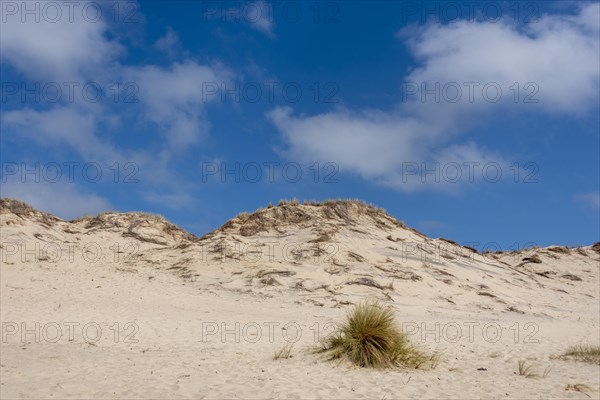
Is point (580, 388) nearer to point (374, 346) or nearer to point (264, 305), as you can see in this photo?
point (374, 346)

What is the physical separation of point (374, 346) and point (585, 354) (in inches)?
244

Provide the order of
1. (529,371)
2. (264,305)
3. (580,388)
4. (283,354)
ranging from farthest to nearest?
(264,305) → (283,354) → (529,371) → (580,388)

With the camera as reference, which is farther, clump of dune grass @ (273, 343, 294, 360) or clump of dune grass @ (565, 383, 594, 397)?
clump of dune grass @ (273, 343, 294, 360)

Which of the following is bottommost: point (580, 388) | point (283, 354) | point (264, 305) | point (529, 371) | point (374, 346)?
point (580, 388)

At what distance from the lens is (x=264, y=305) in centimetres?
1828

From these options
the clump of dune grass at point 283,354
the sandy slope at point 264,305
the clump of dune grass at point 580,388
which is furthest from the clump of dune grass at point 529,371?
the clump of dune grass at point 283,354

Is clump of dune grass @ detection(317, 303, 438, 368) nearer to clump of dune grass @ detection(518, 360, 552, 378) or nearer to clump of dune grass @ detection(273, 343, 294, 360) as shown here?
clump of dune grass @ detection(273, 343, 294, 360)

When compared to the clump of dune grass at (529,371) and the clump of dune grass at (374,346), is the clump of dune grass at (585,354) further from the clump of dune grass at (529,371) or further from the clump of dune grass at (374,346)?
the clump of dune grass at (374,346)

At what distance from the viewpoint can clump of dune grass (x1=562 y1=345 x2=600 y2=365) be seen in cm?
1288

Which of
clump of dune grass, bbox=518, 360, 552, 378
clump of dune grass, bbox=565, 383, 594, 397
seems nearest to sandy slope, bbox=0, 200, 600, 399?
clump of dune grass, bbox=518, 360, 552, 378

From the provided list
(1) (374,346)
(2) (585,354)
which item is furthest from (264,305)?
(2) (585,354)

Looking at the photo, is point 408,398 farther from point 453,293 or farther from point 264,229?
point 264,229

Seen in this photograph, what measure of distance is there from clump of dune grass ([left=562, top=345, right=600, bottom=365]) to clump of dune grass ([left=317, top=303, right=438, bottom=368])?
13.9 ft

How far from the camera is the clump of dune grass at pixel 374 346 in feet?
35.3
